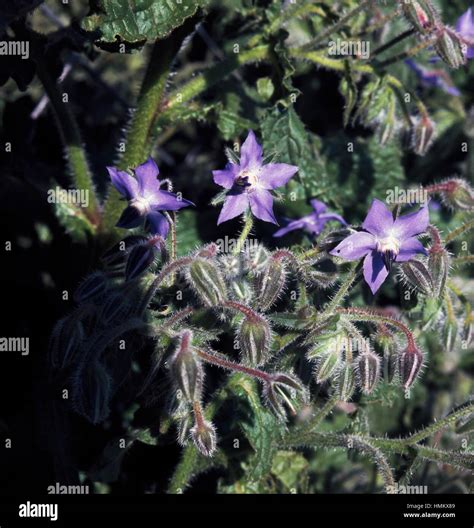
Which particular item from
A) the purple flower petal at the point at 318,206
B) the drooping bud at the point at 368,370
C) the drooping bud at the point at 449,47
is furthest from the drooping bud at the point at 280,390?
the drooping bud at the point at 449,47

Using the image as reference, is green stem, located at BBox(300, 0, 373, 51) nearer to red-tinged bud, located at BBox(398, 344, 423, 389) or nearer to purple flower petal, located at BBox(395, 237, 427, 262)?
purple flower petal, located at BBox(395, 237, 427, 262)

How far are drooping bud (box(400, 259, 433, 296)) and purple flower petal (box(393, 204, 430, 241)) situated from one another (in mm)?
62

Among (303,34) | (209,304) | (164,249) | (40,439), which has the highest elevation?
(303,34)

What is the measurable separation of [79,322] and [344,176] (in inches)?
46.0

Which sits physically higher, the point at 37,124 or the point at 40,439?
the point at 37,124

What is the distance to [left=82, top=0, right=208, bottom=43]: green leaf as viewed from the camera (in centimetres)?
200

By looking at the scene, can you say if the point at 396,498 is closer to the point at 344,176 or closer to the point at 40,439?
the point at 40,439

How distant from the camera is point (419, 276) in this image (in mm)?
1873

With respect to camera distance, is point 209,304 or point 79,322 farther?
point 79,322

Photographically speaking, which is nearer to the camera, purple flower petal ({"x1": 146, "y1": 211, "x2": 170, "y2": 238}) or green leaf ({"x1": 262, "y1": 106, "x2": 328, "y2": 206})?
purple flower petal ({"x1": 146, "y1": 211, "x2": 170, "y2": 238})

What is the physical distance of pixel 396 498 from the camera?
203 cm

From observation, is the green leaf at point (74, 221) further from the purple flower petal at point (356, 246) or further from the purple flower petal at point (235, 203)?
the purple flower petal at point (356, 246)

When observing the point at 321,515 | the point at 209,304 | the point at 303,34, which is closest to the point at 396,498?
the point at 321,515

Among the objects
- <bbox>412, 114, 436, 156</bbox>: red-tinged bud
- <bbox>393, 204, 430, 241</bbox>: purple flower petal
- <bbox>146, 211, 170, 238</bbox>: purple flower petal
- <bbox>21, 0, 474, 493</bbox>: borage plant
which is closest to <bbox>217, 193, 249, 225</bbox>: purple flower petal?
<bbox>21, 0, 474, 493</bbox>: borage plant
